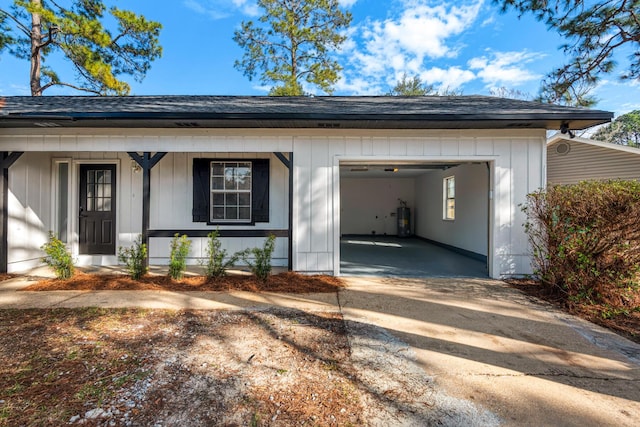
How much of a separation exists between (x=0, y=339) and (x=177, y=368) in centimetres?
194

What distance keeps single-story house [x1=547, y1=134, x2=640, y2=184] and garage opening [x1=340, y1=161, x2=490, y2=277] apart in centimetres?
288

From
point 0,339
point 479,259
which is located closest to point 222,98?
point 0,339

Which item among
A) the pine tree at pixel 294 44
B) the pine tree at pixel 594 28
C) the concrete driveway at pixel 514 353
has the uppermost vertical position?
the pine tree at pixel 294 44

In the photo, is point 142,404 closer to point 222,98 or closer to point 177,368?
point 177,368

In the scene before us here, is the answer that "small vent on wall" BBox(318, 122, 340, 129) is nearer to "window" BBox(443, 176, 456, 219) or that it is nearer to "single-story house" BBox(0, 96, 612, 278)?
"single-story house" BBox(0, 96, 612, 278)

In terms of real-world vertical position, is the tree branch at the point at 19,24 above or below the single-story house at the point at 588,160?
above

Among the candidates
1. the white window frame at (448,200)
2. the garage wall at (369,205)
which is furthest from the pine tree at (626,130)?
the white window frame at (448,200)

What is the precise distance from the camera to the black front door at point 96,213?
6.32 meters

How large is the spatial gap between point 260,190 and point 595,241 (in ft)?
17.8

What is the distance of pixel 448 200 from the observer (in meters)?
9.09

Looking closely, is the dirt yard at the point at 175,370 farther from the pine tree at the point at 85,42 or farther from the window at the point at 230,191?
the pine tree at the point at 85,42

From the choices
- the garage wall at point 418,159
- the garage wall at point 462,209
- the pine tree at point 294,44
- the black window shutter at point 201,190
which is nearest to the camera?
the garage wall at point 418,159

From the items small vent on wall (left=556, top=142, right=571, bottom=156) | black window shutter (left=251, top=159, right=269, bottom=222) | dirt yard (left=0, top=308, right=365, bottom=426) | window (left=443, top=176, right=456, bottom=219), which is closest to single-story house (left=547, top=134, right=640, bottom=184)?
small vent on wall (left=556, top=142, right=571, bottom=156)

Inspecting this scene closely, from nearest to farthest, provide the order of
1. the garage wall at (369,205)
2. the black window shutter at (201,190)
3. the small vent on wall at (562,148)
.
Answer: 1. the black window shutter at (201,190)
2. the small vent on wall at (562,148)
3. the garage wall at (369,205)
